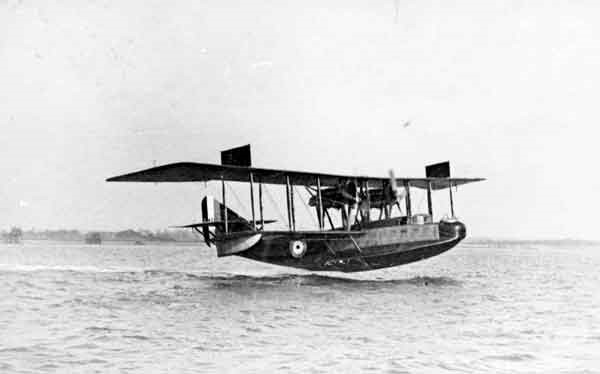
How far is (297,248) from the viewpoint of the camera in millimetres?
20172

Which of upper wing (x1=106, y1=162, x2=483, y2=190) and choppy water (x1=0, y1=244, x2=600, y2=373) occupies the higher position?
upper wing (x1=106, y1=162, x2=483, y2=190)

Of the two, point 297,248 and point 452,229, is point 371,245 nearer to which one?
point 297,248

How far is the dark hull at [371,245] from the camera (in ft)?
67.8

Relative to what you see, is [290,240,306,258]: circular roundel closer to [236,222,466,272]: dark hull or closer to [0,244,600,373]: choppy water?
[236,222,466,272]: dark hull

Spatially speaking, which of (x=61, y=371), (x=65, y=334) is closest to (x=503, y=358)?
(x=61, y=371)

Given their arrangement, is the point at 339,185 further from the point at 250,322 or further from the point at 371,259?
the point at 250,322

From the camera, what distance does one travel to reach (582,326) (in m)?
11.5

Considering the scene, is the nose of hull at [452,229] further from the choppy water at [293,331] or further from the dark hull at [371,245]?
the choppy water at [293,331]

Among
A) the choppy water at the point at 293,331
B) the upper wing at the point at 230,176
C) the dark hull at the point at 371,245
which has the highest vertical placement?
the upper wing at the point at 230,176

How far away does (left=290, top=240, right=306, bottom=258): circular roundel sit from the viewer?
2012 cm

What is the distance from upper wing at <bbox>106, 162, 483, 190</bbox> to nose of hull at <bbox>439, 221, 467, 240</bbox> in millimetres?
2174

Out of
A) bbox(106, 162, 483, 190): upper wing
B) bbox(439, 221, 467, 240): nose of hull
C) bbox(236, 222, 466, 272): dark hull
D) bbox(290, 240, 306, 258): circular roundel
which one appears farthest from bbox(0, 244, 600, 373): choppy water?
bbox(106, 162, 483, 190): upper wing

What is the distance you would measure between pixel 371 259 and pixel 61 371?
1528cm

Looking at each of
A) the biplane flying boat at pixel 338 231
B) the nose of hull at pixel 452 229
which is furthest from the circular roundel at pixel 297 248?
the nose of hull at pixel 452 229
